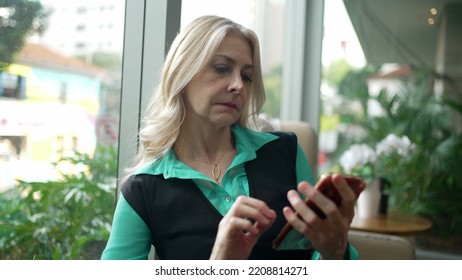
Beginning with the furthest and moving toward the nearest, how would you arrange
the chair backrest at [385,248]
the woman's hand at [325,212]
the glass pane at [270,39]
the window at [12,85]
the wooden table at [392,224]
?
the glass pane at [270,39] → the wooden table at [392,224] → the chair backrest at [385,248] → the window at [12,85] → the woman's hand at [325,212]

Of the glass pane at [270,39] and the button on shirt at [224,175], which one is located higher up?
the glass pane at [270,39]

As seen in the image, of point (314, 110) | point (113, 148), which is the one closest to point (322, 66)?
point (314, 110)

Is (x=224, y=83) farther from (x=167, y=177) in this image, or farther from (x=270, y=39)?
(x=270, y=39)

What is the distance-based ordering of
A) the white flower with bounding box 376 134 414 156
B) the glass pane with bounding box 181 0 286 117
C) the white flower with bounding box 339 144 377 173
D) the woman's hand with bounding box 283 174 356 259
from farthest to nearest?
1. the glass pane with bounding box 181 0 286 117
2. the white flower with bounding box 376 134 414 156
3. the white flower with bounding box 339 144 377 173
4. the woman's hand with bounding box 283 174 356 259

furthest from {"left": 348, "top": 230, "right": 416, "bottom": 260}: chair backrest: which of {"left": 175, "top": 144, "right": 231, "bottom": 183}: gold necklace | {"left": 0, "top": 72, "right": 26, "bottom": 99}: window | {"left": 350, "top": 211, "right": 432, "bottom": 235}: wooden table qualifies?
{"left": 0, "top": 72, "right": 26, "bottom": 99}: window

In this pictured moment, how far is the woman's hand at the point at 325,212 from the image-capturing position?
0.84 m

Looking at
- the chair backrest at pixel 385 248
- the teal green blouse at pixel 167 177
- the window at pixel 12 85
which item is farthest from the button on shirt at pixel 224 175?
the chair backrest at pixel 385 248

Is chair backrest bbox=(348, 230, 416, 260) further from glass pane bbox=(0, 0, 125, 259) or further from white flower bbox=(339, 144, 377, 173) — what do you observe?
glass pane bbox=(0, 0, 125, 259)

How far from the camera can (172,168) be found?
1.17m

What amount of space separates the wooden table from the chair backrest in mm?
405

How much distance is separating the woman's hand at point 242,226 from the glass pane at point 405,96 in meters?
2.15

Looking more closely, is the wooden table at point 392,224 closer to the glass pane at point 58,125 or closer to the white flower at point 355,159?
the white flower at point 355,159

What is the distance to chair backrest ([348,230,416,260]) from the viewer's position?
64.9 inches
